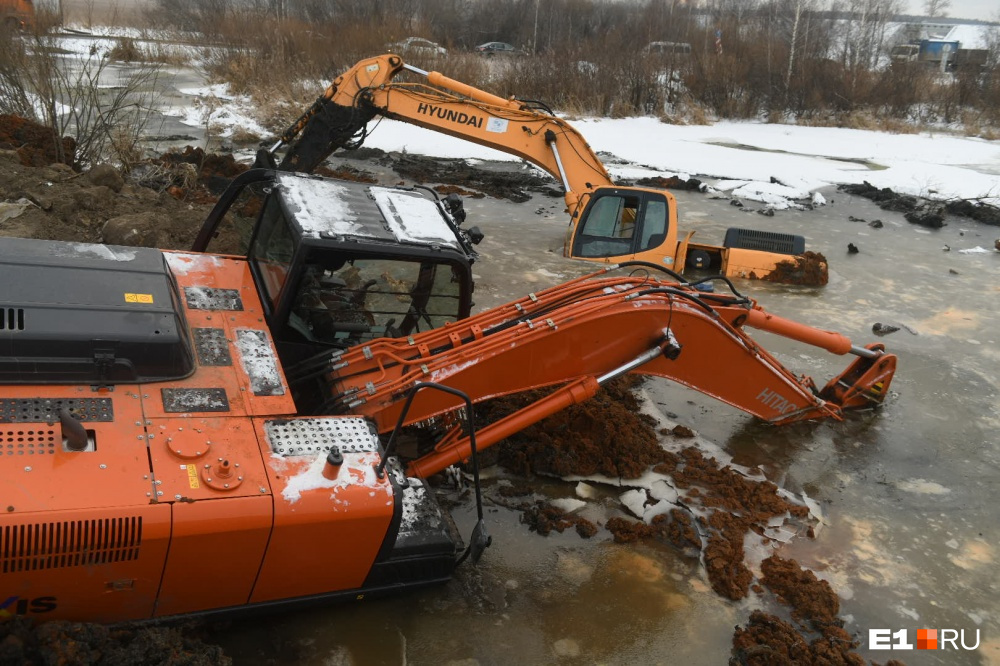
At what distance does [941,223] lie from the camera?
14.8 m

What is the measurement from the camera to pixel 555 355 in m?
4.95

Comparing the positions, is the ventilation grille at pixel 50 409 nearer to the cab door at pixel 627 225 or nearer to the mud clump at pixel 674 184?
the cab door at pixel 627 225

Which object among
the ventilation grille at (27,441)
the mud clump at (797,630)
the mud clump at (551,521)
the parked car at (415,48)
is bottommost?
the mud clump at (797,630)

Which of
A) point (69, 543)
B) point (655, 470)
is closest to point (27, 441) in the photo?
point (69, 543)

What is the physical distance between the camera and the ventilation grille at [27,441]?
10.4 feet

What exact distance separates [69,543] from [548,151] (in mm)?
8616

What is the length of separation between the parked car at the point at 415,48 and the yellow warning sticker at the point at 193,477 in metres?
23.3

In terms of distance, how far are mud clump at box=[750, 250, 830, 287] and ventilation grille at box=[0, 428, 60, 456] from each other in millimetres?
9644

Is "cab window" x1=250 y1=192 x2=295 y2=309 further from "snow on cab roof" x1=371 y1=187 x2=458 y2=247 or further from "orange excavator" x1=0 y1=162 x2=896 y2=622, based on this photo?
"snow on cab roof" x1=371 y1=187 x2=458 y2=247

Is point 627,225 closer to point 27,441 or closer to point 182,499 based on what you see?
point 182,499

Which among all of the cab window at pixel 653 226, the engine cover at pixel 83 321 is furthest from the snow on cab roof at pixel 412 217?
the cab window at pixel 653 226

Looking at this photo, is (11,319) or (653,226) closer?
(11,319)

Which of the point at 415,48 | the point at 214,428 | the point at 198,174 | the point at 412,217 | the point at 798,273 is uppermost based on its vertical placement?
the point at 415,48

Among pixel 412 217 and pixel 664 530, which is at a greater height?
pixel 412 217
